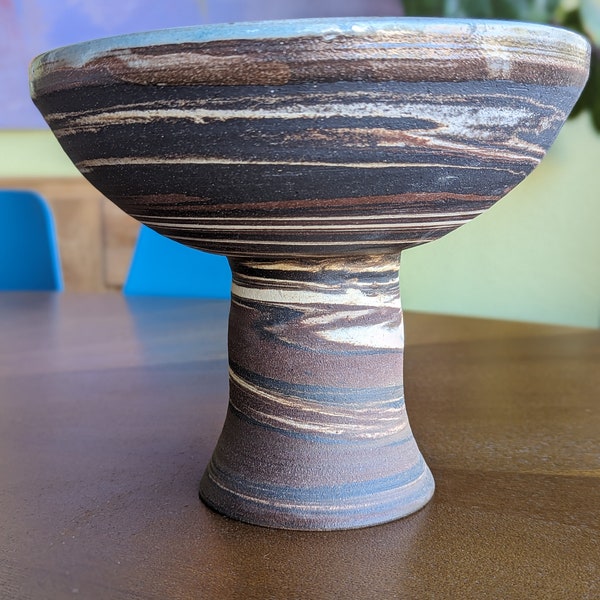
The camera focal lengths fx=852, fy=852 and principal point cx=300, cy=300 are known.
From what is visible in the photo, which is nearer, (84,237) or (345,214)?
(345,214)

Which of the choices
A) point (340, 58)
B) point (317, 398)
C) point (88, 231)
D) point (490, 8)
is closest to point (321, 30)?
point (340, 58)

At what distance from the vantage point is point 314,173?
0.34 m

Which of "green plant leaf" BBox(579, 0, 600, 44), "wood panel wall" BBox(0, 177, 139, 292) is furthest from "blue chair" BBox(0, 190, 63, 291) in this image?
"green plant leaf" BBox(579, 0, 600, 44)

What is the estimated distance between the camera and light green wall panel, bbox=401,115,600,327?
170 centimetres

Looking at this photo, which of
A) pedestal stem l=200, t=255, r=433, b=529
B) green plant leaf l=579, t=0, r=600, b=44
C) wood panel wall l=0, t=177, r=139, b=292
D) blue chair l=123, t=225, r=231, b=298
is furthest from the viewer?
wood panel wall l=0, t=177, r=139, b=292

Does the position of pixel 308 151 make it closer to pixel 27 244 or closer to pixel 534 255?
pixel 27 244

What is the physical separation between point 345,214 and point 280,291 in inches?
2.9

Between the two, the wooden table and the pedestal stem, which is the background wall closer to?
the wooden table

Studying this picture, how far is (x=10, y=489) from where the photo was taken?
47 centimetres

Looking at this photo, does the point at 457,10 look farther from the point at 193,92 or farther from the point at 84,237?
the point at 193,92

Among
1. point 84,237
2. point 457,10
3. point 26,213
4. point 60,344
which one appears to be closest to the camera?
point 60,344

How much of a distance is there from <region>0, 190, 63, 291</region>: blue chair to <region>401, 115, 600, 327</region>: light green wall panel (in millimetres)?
793

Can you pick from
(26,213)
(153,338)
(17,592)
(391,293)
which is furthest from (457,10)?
(17,592)

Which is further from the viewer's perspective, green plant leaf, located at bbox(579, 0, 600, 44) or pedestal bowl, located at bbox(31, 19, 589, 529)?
green plant leaf, located at bbox(579, 0, 600, 44)
